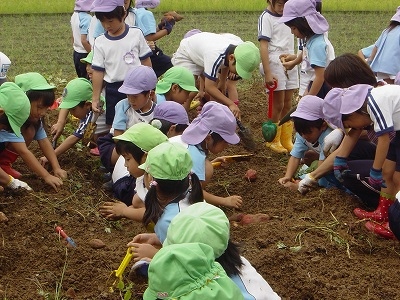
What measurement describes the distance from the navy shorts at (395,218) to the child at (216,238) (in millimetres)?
1400

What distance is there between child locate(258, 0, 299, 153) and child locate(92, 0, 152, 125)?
1.16 meters

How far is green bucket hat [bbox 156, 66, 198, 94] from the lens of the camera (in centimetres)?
625

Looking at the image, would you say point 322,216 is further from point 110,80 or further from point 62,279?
point 110,80

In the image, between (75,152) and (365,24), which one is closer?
(75,152)

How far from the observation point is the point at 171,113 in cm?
561

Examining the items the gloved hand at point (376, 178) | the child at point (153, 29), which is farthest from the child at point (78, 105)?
the gloved hand at point (376, 178)

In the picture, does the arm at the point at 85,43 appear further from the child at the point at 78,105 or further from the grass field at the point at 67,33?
the child at the point at 78,105

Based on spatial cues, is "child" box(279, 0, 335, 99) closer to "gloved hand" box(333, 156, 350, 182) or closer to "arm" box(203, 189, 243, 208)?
"gloved hand" box(333, 156, 350, 182)

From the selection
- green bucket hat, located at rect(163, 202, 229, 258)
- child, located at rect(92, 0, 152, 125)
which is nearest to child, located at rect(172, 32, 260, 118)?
child, located at rect(92, 0, 152, 125)

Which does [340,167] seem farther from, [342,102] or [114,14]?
[114,14]

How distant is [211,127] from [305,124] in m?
0.86

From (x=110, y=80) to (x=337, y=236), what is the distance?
2.53 metres

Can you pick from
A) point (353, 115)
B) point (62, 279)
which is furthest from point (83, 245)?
point (353, 115)

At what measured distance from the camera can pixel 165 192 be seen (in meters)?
3.96
